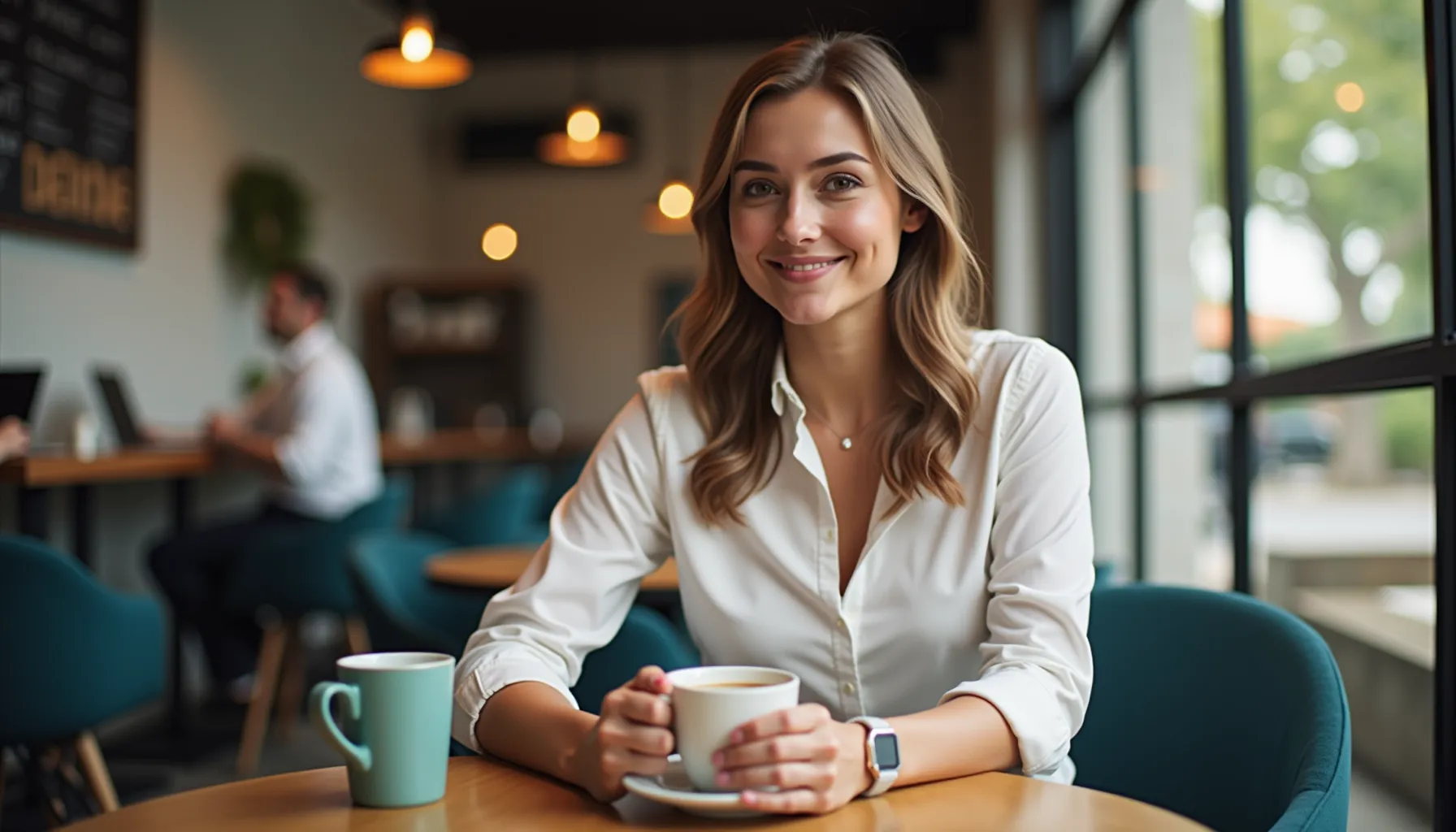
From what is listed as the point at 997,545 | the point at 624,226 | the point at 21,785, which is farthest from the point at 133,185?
the point at 997,545

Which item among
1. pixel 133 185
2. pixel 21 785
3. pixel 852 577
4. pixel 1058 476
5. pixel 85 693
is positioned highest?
pixel 133 185

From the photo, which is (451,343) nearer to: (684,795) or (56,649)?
(56,649)

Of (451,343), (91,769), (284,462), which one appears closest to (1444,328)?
(91,769)

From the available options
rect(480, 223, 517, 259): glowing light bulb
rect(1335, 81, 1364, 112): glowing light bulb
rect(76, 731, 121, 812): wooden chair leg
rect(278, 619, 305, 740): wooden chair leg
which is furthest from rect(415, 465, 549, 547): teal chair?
rect(480, 223, 517, 259): glowing light bulb

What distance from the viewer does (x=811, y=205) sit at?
1.45 m

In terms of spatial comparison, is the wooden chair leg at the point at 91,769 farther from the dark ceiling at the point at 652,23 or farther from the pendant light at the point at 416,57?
the dark ceiling at the point at 652,23

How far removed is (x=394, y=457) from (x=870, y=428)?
15.5ft

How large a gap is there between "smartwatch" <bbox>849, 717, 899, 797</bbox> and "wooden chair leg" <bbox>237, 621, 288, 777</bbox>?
342cm

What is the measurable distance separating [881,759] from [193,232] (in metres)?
5.24

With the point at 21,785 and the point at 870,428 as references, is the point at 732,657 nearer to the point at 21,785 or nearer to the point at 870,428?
the point at 870,428

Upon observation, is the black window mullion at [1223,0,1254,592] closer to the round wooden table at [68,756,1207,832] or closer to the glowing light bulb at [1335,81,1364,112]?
the glowing light bulb at [1335,81,1364,112]

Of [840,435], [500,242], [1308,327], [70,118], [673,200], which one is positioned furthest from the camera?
[500,242]

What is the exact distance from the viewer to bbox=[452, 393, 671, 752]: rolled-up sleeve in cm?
135

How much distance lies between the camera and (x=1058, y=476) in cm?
142
